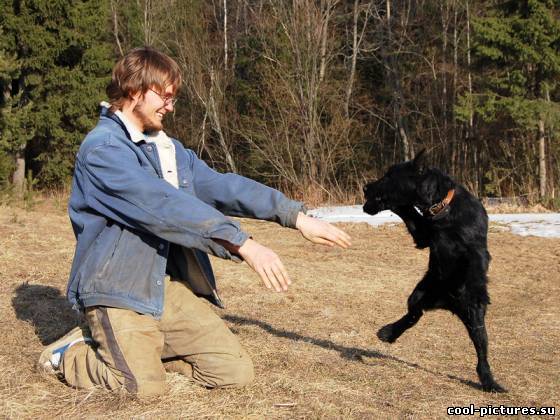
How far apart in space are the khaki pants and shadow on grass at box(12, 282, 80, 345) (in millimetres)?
999

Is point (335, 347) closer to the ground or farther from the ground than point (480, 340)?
closer to the ground

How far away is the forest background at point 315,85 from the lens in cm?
1544

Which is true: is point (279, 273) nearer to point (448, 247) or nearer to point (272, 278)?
point (272, 278)

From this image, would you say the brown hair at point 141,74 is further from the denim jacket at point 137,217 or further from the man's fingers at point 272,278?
the man's fingers at point 272,278

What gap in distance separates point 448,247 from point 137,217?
1.85 metres

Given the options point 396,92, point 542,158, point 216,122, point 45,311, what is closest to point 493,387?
point 45,311

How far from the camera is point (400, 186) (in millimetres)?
3916

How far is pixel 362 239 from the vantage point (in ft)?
29.1

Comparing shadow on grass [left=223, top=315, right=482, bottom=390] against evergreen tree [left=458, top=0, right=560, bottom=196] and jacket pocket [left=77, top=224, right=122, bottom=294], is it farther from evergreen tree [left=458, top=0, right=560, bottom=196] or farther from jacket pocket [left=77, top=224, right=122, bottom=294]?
evergreen tree [left=458, top=0, right=560, bottom=196]

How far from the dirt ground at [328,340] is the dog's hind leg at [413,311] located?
0.18m

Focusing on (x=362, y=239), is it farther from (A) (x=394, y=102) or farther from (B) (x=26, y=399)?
(A) (x=394, y=102)

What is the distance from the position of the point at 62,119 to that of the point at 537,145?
46.6 feet

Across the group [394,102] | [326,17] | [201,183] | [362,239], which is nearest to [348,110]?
[394,102]

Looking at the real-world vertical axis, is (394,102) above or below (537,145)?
above
